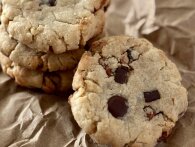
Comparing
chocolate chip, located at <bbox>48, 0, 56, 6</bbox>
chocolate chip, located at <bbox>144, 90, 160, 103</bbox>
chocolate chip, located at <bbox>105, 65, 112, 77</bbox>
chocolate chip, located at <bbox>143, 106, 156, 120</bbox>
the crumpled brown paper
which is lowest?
the crumpled brown paper

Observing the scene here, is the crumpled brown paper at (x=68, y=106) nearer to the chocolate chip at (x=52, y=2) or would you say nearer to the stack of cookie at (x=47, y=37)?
the stack of cookie at (x=47, y=37)

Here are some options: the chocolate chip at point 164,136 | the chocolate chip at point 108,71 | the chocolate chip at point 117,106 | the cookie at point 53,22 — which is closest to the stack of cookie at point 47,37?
the cookie at point 53,22

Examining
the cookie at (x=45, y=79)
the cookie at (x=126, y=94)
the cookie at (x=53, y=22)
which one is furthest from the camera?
the cookie at (x=45, y=79)

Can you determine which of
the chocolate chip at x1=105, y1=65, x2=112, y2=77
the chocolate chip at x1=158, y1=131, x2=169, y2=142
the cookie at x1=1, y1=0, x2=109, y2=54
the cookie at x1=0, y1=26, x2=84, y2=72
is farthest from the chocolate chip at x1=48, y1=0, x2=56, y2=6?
the chocolate chip at x1=158, y1=131, x2=169, y2=142

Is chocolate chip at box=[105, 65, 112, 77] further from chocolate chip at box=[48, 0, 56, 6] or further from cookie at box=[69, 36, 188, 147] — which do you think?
chocolate chip at box=[48, 0, 56, 6]

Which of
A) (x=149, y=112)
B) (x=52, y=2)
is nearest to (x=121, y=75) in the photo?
(x=149, y=112)

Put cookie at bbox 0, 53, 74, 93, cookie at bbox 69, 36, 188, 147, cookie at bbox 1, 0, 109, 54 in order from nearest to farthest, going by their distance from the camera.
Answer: cookie at bbox 69, 36, 188, 147 < cookie at bbox 1, 0, 109, 54 < cookie at bbox 0, 53, 74, 93

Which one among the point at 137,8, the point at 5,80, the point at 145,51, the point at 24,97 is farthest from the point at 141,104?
the point at 137,8

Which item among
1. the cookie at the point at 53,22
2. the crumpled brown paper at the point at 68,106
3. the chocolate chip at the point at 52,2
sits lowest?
the crumpled brown paper at the point at 68,106
